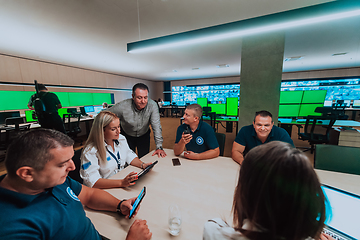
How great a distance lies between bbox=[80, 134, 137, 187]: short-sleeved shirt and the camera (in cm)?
115

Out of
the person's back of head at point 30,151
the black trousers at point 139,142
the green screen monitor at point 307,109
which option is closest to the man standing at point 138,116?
the black trousers at point 139,142

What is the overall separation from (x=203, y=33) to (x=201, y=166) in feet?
5.32

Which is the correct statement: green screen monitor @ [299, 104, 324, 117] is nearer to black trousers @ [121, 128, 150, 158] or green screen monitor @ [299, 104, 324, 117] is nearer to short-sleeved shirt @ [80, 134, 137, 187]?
black trousers @ [121, 128, 150, 158]

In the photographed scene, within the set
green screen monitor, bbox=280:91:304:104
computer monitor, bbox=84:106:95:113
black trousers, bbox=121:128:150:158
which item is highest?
green screen monitor, bbox=280:91:304:104

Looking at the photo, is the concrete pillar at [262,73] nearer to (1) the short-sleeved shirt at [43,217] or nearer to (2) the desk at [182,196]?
(2) the desk at [182,196]

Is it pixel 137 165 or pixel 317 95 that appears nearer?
pixel 137 165

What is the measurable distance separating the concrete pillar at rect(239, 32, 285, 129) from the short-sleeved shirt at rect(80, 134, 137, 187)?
2729 millimetres

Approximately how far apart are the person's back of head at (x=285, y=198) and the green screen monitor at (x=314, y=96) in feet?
14.4

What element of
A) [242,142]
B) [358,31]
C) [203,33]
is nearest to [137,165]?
[242,142]

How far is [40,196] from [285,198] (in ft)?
2.92

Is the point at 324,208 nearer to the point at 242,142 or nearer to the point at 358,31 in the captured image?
Result: the point at 242,142

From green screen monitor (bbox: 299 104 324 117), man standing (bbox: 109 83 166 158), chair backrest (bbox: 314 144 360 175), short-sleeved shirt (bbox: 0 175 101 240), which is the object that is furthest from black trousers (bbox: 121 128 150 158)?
green screen monitor (bbox: 299 104 324 117)

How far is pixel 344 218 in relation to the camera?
660mm

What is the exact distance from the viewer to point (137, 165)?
4.76 feet
